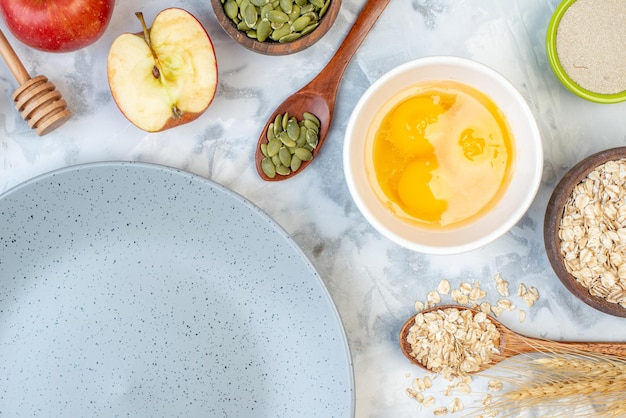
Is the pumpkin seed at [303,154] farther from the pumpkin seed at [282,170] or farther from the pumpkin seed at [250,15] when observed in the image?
the pumpkin seed at [250,15]

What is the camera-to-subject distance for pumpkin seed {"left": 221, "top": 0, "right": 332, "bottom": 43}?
0.94m

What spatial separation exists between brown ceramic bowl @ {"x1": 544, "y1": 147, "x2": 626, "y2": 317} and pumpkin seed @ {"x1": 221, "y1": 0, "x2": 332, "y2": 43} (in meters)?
0.39

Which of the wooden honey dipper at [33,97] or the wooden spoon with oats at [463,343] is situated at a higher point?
the wooden honey dipper at [33,97]

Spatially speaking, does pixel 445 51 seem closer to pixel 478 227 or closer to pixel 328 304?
pixel 478 227

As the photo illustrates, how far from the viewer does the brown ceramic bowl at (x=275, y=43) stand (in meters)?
0.94

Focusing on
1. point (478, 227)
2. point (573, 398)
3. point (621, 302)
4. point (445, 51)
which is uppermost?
point (445, 51)

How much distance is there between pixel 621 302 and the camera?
3.21 feet

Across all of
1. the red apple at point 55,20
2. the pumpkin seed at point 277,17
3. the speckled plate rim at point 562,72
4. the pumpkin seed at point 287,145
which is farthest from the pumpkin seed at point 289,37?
the speckled plate rim at point 562,72

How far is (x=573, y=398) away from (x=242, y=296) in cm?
49

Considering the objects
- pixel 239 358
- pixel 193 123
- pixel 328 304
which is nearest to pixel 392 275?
pixel 328 304

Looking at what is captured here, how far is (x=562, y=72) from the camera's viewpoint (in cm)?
97

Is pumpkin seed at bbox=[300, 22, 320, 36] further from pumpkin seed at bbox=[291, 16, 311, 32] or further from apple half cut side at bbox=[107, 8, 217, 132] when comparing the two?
apple half cut side at bbox=[107, 8, 217, 132]

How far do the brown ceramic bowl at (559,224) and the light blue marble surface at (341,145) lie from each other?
0.21 feet

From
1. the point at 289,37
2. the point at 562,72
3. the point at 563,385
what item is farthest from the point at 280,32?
the point at 563,385
